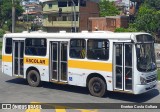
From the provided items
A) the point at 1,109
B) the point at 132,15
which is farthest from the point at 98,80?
the point at 132,15

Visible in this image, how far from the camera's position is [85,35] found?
545 inches

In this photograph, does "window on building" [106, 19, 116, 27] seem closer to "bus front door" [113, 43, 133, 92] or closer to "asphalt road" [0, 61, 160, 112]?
"asphalt road" [0, 61, 160, 112]

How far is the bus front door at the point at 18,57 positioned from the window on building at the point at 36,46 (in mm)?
407

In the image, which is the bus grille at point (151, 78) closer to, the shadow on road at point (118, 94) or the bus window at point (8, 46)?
the shadow on road at point (118, 94)

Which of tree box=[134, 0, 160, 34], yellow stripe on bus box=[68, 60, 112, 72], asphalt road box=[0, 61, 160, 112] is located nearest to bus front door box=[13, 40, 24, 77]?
asphalt road box=[0, 61, 160, 112]

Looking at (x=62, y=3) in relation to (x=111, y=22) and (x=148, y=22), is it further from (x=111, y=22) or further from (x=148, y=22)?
(x=148, y=22)

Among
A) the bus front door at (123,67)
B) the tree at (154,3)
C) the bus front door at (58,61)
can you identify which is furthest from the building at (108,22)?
the bus front door at (123,67)

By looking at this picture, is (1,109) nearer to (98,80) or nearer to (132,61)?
(98,80)

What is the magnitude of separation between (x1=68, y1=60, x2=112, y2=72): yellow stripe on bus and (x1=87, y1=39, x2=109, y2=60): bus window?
27cm

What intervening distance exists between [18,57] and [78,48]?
409 centimetres

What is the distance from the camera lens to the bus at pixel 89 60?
12477 mm

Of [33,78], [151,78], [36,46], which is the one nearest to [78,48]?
[36,46]

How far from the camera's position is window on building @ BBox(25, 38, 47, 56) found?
15.3 m

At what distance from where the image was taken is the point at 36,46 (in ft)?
51.4
